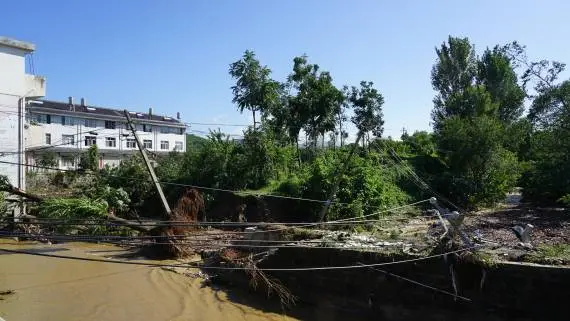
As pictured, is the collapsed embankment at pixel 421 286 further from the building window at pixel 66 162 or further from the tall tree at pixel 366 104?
the building window at pixel 66 162

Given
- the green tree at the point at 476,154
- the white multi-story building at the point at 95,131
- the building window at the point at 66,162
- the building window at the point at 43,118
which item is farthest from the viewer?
the building window at the point at 43,118

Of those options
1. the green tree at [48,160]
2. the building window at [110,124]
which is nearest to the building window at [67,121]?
the building window at [110,124]

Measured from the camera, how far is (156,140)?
63.2 m

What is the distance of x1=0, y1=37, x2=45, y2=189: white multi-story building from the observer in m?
25.6

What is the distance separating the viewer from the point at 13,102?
25828 millimetres

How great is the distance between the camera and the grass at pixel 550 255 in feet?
36.5

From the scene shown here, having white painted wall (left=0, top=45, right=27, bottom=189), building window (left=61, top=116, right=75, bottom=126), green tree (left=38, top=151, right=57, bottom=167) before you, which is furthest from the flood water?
building window (left=61, top=116, right=75, bottom=126)

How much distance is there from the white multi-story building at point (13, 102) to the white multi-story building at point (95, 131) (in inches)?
780

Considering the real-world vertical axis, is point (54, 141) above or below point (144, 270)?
above

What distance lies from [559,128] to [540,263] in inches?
481

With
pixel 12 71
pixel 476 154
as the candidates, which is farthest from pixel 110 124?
pixel 476 154

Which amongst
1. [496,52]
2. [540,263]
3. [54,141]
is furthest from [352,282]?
[54,141]

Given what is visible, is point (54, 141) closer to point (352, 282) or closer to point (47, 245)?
point (47, 245)

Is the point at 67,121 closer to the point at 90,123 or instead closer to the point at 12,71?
the point at 90,123
